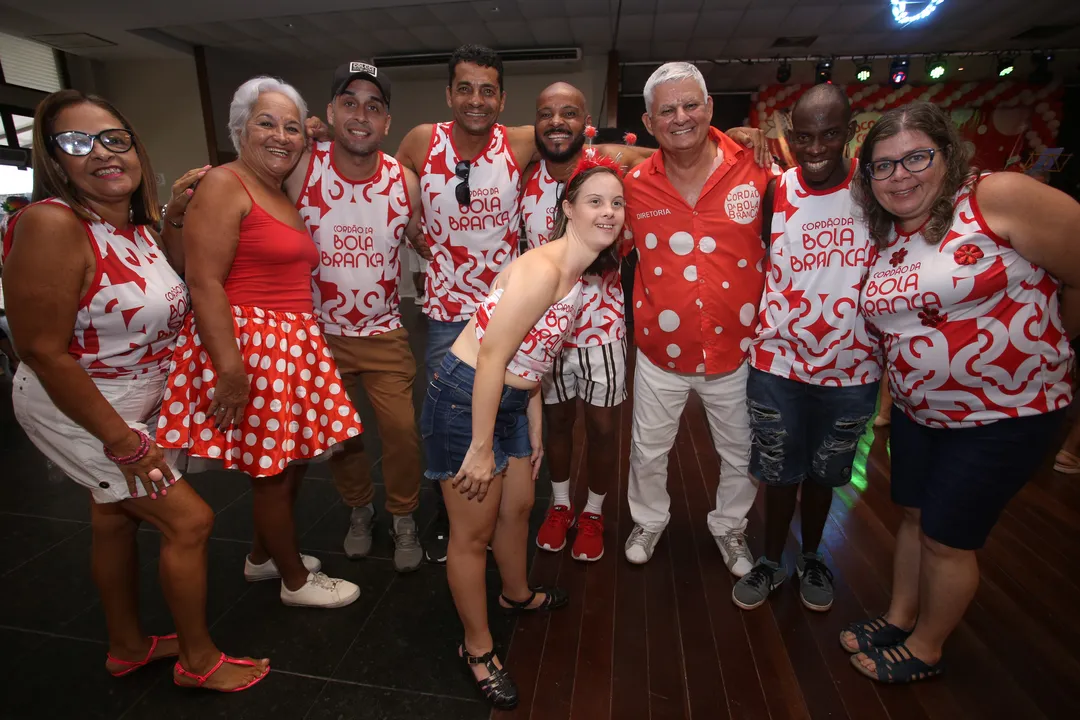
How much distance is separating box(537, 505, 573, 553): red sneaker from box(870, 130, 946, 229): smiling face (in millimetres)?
1749

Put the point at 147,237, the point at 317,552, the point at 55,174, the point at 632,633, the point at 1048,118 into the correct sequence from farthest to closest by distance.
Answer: the point at 1048,118 < the point at 317,552 < the point at 632,633 < the point at 147,237 < the point at 55,174

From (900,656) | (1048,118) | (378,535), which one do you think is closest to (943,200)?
(900,656)

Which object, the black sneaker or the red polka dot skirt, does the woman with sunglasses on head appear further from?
the black sneaker

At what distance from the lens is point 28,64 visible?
8.12m

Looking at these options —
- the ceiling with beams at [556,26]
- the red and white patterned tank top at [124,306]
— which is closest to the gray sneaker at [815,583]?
the red and white patterned tank top at [124,306]

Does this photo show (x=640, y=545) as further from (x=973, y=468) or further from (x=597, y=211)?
(x=597, y=211)

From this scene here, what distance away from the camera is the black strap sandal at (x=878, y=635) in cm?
190

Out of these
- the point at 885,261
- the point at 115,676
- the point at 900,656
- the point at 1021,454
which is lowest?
the point at 115,676

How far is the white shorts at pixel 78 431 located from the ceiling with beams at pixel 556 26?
6.48 meters

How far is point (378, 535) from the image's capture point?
264 centimetres

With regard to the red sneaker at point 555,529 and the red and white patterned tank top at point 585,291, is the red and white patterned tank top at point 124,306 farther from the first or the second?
the red sneaker at point 555,529

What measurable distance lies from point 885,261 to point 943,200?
0.70 feet

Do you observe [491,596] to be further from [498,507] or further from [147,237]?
[147,237]

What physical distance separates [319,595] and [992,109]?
11410 millimetres
